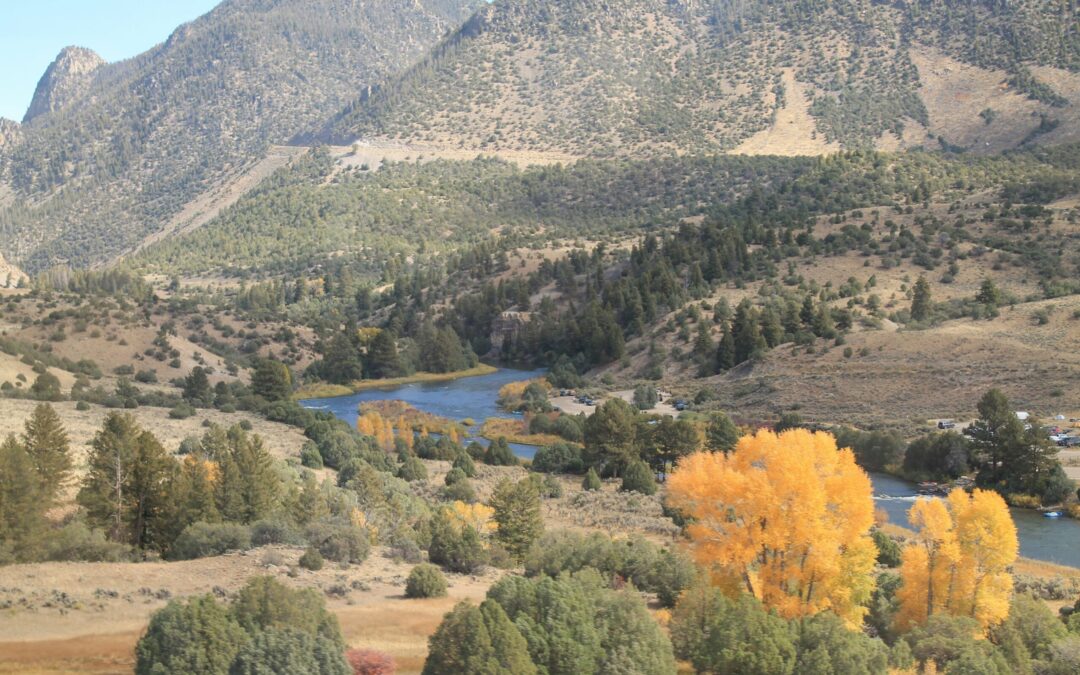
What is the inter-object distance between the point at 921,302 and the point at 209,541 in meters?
82.3

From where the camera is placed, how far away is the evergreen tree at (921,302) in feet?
345

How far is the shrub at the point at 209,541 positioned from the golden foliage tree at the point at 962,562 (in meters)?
21.1

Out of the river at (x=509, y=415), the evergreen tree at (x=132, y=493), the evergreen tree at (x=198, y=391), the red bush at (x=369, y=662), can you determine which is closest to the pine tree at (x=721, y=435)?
the river at (x=509, y=415)

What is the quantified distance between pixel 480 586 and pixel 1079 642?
57.5ft

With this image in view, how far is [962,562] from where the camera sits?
1348 inches

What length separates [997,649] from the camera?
101 feet

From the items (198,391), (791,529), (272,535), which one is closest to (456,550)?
(272,535)

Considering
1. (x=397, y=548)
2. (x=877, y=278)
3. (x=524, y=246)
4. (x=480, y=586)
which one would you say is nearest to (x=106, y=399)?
(x=397, y=548)

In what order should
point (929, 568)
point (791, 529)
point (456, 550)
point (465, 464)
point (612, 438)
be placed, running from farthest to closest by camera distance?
point (612, 438), point (465, 464), point (456, 550), point (929, 568), point (791, 529)

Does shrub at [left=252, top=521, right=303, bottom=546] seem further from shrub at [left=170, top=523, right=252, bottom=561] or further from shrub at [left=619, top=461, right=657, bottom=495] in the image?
shrub at [left=619, top=461, right=657, bottom=495]

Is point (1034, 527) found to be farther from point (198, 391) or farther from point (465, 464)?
point (198, 391)

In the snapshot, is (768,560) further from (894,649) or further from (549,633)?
(549,633)

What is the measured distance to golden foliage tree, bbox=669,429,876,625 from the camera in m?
33.3

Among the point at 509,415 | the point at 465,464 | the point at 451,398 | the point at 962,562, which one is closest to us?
the point at 962,562
